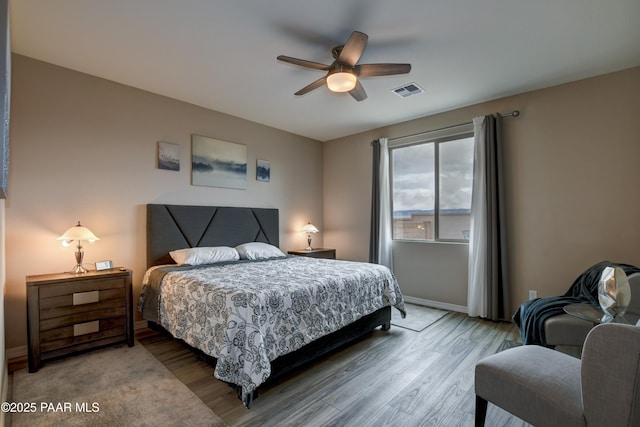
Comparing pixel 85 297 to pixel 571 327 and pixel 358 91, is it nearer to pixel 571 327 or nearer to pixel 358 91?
pixel 358 91

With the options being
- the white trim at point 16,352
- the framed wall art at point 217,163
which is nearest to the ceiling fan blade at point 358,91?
the framed wall art at point 217,163

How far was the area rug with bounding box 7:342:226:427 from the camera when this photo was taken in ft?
6.18

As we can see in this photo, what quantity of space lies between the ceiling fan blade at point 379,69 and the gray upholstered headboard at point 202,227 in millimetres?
2633

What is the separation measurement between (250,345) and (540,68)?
367 cm

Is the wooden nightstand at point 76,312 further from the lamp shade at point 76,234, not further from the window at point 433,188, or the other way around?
the window at point 433,188

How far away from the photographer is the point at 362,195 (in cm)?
517

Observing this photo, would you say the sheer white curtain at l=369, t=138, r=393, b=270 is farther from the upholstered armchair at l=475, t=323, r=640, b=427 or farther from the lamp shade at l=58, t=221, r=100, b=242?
the lamp shade at l=58, t=221, r=100, b=242

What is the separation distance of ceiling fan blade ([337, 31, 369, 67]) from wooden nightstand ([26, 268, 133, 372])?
112 inches

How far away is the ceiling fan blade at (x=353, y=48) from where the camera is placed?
2.12m

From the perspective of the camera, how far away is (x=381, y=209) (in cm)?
477

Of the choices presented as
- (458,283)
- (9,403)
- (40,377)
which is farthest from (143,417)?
(458,283)

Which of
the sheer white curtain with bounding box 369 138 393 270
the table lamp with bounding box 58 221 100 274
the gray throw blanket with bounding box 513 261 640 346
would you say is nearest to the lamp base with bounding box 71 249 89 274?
the table lamp with bounding box 58 221 100 274

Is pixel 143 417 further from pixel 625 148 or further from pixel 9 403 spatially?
pixel 625 148

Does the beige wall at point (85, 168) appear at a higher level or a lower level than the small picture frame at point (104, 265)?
higher
